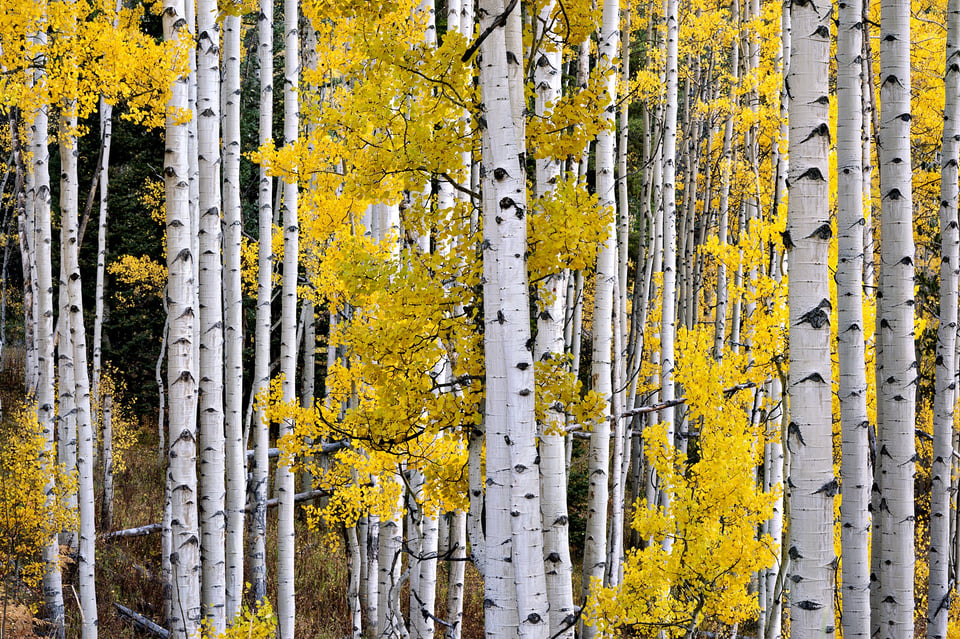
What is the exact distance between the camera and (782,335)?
5.62m

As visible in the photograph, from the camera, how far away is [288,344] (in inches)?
273

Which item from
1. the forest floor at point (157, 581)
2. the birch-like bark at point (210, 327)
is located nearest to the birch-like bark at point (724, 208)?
the forest floor at point (157, 581)

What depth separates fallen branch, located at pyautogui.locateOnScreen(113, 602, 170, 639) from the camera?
9192 mm

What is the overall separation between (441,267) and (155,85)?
2.64 m

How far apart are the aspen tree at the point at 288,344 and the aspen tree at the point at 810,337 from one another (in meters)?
4.92

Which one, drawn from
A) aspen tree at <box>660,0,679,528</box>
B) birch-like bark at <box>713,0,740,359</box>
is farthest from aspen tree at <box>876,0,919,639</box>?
birch-like bark at <box>713,0,740,359</box>

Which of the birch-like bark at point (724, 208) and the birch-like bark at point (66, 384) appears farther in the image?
the birch-like bark at point (724, 208)

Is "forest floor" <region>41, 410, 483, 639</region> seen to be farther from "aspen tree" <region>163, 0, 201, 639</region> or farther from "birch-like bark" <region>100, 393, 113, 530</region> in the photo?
"aspen tree" <region>163, 0, 201, 639</region>

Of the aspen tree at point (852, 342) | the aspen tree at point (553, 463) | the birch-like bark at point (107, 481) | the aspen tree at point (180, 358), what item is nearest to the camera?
the aspen tree at point (852, 342)

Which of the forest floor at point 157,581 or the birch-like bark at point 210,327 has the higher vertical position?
the birch-like bark at point 210,327

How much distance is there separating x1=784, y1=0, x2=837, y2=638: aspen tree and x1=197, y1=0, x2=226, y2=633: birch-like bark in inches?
140

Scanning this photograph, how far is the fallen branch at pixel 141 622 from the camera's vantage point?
919 centimetres

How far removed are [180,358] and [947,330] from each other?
4666mm

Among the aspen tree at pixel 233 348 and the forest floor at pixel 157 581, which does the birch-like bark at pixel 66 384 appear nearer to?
the forest floor at pixel 157 581
